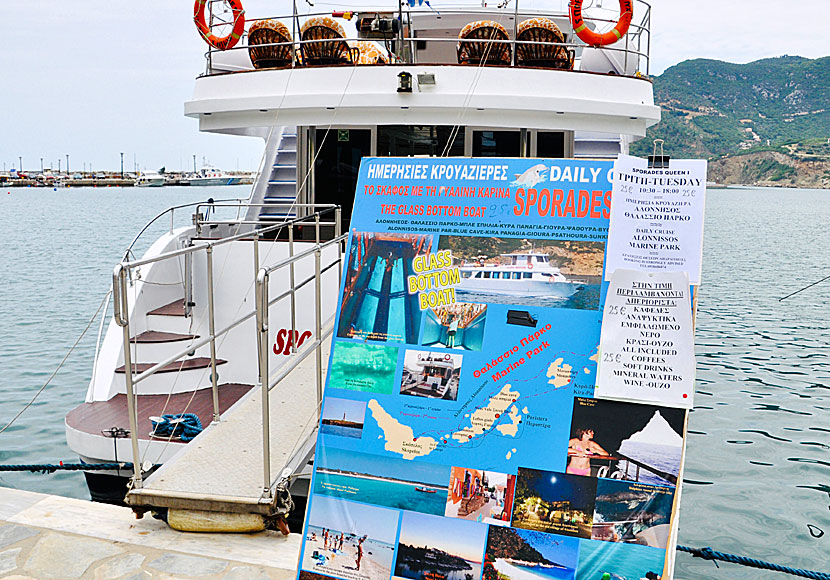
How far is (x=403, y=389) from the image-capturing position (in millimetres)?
3100

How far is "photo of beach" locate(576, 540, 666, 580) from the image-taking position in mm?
2707

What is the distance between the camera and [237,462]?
14.0 feet

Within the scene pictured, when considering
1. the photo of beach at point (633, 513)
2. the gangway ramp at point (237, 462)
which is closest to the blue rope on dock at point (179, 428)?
the gangway ramp at point (237, 462)

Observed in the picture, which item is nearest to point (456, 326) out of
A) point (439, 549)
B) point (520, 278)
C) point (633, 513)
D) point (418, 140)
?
point (520, 278)

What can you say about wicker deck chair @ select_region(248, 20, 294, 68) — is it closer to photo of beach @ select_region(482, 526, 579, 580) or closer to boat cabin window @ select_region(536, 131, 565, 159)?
boat cabin window @ select_region(536, 131, 565, 159)

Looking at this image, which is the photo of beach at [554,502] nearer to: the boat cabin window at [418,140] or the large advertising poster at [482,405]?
the large advertising poster at [482,405]

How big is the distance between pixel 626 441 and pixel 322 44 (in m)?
6.15

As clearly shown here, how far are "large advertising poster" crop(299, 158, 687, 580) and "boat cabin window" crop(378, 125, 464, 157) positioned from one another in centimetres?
547

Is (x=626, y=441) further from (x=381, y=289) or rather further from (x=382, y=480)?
(x=381, y=289)

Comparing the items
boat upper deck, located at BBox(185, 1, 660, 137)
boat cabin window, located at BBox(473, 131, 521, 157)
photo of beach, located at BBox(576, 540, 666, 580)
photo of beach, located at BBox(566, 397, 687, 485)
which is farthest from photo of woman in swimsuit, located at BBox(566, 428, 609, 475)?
boat cabin window, located at BBox(473, 131, 521, 157)

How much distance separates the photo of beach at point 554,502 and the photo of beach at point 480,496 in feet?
0.13

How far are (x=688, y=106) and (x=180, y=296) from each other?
66801mm

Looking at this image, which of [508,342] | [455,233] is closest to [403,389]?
[508,342]

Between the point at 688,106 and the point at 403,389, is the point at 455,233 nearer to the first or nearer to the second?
the point at 403,389
